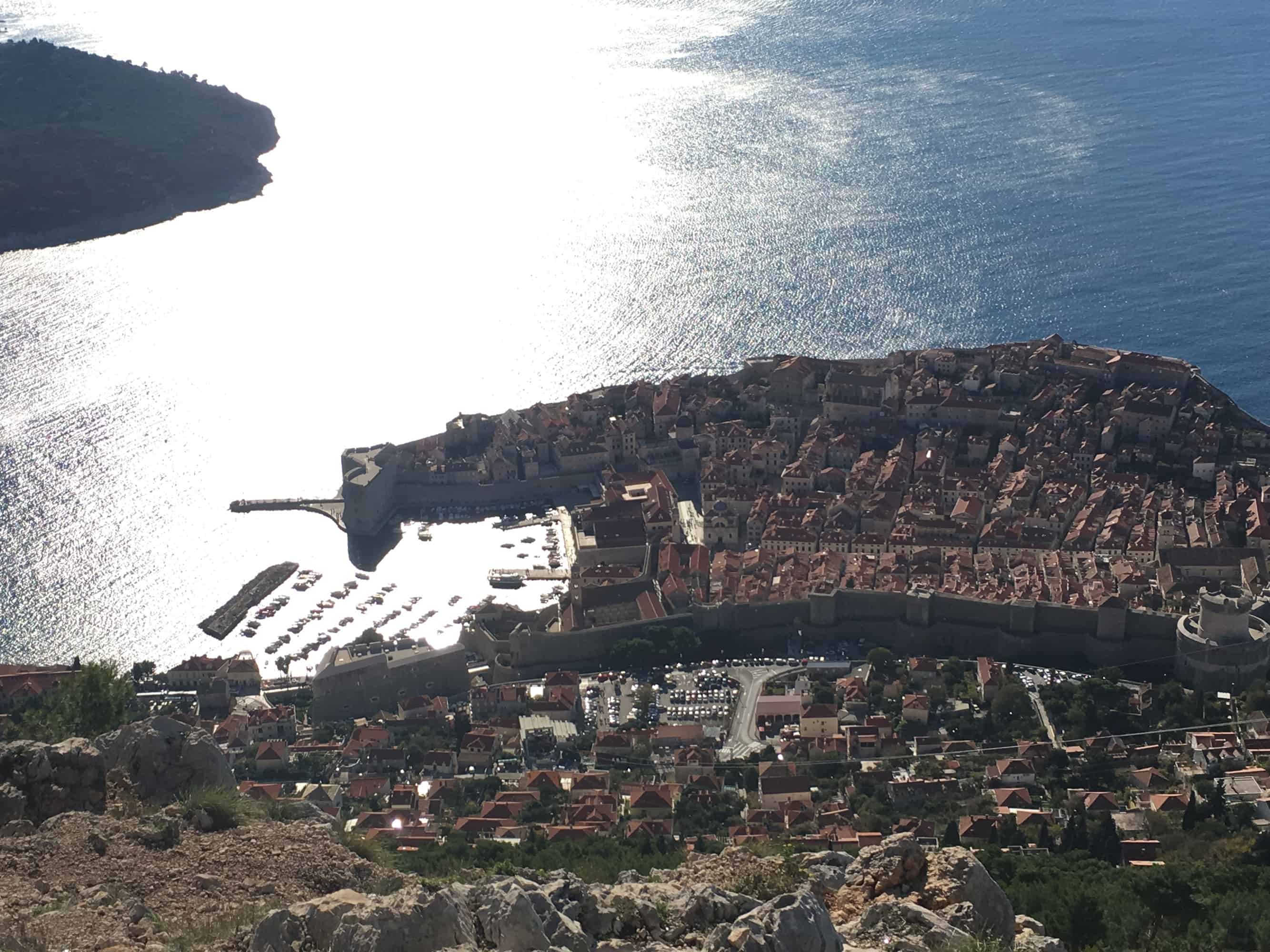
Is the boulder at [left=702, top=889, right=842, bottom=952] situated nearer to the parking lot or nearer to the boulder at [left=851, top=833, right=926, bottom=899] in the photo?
the boulder at [left=851, top=833, right=926, bottom=899]

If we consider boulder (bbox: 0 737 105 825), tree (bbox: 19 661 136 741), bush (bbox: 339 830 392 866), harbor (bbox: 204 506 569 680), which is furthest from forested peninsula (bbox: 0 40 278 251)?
bush (bbox: 339 830 392 866)

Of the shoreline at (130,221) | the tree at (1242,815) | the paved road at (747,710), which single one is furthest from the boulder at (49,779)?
the shoreline at (130,221)

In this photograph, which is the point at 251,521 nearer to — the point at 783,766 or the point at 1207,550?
the point at 783,766

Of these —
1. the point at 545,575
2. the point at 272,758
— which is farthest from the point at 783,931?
the point at 545,575

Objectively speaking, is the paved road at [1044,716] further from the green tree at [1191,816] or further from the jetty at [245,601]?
the jetty at [245,601]

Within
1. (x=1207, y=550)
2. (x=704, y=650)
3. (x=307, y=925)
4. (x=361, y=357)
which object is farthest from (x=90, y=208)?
(x=307, y=925)

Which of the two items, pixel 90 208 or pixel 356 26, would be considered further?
pixel 356 26
